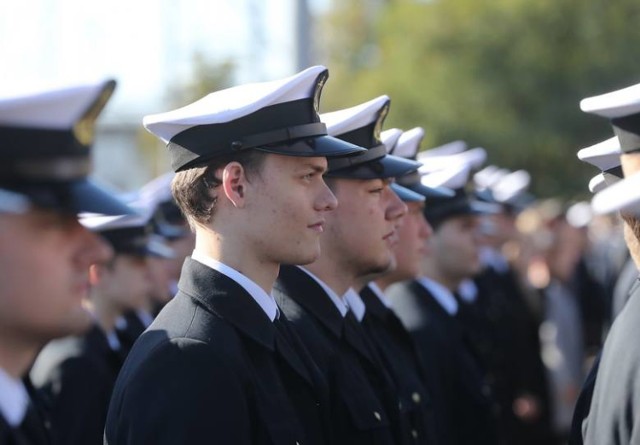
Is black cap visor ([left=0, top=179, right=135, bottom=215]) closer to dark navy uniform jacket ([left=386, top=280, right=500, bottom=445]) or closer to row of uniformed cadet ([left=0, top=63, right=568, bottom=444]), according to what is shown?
row of uniformed cadet ([left=0, top=63, right=568, bottom=444])

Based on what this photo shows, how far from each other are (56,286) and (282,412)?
1.05 m

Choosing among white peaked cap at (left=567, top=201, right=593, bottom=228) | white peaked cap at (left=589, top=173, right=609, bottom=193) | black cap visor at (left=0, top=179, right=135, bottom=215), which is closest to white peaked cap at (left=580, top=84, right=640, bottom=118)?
white peaked cap at (left=589, top=173, right=609, bottom=193)

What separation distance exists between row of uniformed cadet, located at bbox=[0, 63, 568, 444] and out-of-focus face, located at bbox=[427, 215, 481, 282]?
125cm

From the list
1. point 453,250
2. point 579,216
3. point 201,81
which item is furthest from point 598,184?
point 201,81

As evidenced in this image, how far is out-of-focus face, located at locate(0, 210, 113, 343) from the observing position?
2746 mm

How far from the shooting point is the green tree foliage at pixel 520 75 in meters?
33.2

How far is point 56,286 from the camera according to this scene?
2793mm

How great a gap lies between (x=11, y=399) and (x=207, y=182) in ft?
3.74

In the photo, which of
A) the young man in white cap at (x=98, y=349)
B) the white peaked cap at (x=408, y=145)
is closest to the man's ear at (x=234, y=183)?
the young man in white cap at (x=98, y=349)

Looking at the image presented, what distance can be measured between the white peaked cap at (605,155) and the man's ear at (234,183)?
122 centimetres

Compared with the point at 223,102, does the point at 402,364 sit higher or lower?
lower

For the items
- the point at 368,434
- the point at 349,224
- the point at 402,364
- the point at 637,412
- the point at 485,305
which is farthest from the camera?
Result: the point at 485,305

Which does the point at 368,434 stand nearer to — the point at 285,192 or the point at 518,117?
the point at 285,192

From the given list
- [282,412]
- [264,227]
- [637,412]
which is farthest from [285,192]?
[637,412]
